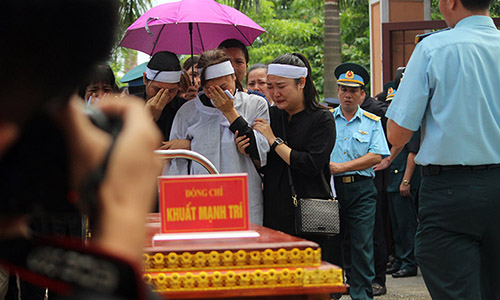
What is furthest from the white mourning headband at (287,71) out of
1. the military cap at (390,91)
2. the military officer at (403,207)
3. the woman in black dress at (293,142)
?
the military cap at (390,91)

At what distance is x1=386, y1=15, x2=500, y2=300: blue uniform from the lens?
338 centimetres

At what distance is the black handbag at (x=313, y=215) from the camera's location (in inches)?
175

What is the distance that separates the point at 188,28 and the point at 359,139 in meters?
1.88

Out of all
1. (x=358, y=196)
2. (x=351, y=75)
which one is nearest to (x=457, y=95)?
(x=358, y=196)

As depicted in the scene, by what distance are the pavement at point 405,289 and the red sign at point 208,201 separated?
442 cm

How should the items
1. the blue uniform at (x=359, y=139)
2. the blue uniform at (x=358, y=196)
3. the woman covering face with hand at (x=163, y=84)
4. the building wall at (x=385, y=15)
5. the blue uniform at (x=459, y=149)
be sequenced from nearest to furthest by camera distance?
1. the blue uniform at (x=459, y=149)
2. the woman covering face with hand at (x=163, y=84)
3. the blue uniform at (x=358, y=196)
4. the blue uniform at (x=359, y=139)
5. the building wall at (x=385, y=15)

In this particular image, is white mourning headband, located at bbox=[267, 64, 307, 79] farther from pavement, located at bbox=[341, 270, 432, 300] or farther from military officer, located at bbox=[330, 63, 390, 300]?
pavement, located at bbox=[341, 270, 432, 300]

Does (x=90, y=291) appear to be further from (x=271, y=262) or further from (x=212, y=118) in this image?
(x=212, y=118)

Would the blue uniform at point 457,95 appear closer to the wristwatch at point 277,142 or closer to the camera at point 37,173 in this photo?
the wristwatch at point 277,142

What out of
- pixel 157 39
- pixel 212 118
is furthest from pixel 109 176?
pixel 157 39

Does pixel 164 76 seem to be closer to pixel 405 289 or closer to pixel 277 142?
pixel 277 142

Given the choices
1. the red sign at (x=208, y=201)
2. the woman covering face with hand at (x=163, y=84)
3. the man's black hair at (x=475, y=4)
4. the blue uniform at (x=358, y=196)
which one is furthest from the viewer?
the blue uniform at (x=358, y=196)

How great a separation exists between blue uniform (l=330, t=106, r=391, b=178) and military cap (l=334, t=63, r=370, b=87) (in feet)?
1.18

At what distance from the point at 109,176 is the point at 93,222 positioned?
0.17ft
